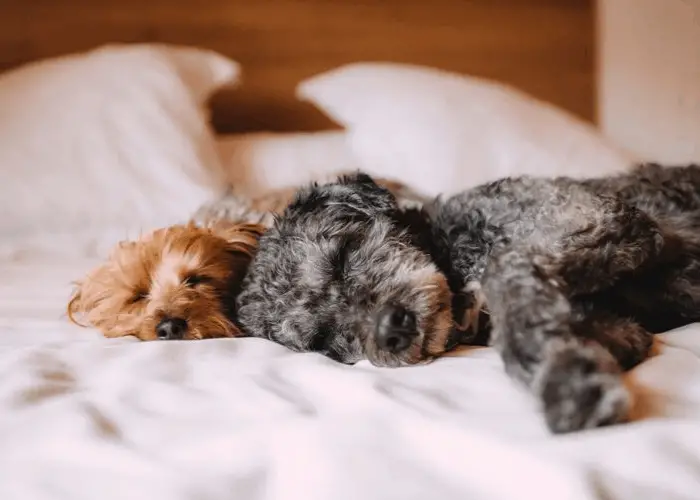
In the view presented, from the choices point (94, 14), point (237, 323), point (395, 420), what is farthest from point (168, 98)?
point (395, 420)

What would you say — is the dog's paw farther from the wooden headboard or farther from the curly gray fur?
the wooden headboard

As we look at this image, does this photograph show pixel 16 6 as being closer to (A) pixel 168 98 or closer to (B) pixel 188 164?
(A) pixel 168 98

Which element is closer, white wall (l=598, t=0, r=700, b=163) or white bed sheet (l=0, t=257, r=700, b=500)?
white bed sheet (l=0, t=257, r=700, b=500)

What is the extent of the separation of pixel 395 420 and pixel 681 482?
1.17 ft

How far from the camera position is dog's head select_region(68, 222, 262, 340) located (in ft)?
5.61

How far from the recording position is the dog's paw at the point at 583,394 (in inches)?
36.7

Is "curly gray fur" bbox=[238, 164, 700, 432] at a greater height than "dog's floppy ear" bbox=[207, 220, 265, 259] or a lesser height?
greater

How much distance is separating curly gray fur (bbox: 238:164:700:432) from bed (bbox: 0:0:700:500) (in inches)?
3.2

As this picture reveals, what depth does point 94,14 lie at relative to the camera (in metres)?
3.05

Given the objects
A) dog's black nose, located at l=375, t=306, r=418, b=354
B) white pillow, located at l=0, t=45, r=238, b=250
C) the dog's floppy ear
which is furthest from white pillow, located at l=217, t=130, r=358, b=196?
dog's black nose, located at l=375, t=306, r=418, b=354

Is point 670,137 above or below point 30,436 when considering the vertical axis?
below

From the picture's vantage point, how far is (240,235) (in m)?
1.98

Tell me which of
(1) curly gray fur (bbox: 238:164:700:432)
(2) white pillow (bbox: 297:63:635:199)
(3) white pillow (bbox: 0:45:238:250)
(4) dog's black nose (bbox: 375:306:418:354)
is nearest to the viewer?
(1) curly gray fur (bbox: 238:164:700:432)

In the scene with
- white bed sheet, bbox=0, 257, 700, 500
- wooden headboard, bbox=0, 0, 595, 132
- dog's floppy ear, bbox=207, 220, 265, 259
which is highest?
wooden headboard, bbox=0, 0, 595, 132
